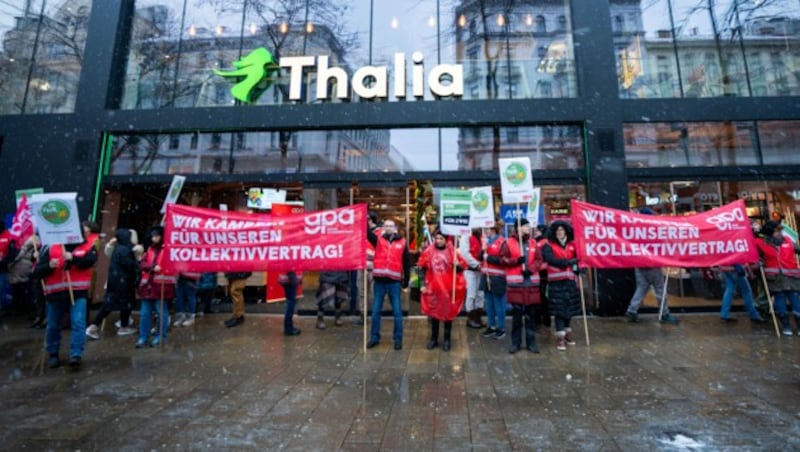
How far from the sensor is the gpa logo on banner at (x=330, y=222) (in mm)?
6723

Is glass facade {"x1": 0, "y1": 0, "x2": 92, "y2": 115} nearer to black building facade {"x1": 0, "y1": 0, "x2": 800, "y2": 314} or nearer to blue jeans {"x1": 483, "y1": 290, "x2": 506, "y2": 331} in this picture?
black building facade {"x1": 0, "y1": 0, "x2": 800, "y2": 314}

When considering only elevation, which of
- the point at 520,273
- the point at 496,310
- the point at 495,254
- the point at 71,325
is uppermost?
the point at 495,254

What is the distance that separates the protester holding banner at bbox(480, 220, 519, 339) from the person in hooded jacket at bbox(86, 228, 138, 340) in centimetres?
605

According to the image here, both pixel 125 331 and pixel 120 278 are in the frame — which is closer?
pixel 120 278

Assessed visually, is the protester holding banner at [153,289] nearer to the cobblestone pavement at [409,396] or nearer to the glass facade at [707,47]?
the cobblestone pavement at [409,396]

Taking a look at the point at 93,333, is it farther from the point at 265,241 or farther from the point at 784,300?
the point at 784,300

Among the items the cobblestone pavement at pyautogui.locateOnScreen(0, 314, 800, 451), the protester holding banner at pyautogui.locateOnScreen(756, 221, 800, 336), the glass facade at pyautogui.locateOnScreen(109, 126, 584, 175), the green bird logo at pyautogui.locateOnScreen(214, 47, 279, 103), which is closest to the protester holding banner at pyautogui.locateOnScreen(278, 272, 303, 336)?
the cobblestone pavement at pyautogui.locateOnScreen(0, 314, 800, 451)

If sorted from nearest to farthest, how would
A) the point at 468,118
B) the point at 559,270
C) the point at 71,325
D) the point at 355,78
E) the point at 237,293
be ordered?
1. the point at 71,325
2. the point at 559,270
3. the point at 237,293
4. the point at 468,118
5. the point at 355,78

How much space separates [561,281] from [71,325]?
285 inches

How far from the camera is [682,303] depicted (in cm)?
960

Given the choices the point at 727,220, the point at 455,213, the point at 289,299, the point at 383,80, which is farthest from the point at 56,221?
the point at 727,220

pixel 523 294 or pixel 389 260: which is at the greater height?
pixel 389 260

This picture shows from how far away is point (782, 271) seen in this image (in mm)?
7133

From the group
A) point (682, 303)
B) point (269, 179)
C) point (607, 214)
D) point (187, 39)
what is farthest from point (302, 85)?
point (682, 303)
